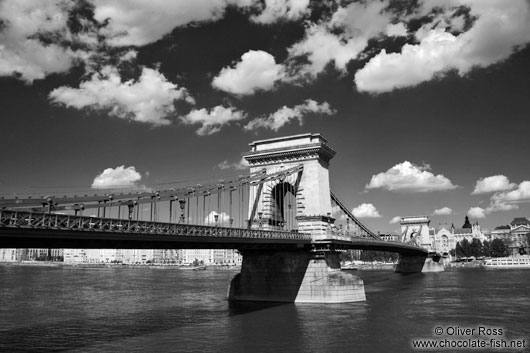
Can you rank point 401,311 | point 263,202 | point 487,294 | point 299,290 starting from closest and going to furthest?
1. point 401,311
2. point 299,290
3. point 263,202
4. point 487,294

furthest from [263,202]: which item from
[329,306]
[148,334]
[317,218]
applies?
[148,334]

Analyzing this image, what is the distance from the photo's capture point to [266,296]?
166 feet

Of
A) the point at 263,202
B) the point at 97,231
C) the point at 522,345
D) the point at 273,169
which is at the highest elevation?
the point at 273,169

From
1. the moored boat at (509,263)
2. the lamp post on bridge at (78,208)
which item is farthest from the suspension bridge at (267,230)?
the moored boat at (509,263)

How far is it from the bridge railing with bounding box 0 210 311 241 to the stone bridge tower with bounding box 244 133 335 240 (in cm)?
1439

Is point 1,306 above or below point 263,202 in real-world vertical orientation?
below

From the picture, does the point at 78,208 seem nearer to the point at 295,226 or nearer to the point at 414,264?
the point at 295,226

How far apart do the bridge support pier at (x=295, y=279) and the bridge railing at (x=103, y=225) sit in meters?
10.1

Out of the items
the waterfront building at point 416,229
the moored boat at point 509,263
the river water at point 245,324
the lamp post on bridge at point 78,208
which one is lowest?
the river water at point 245,324

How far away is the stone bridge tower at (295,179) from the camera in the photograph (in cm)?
5472

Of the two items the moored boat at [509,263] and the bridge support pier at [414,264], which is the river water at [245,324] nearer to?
the bridge support pier at [414,264]

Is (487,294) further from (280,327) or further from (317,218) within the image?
(280,327)

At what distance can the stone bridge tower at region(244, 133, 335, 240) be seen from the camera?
54.7 meters

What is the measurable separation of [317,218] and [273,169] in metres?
8.84
